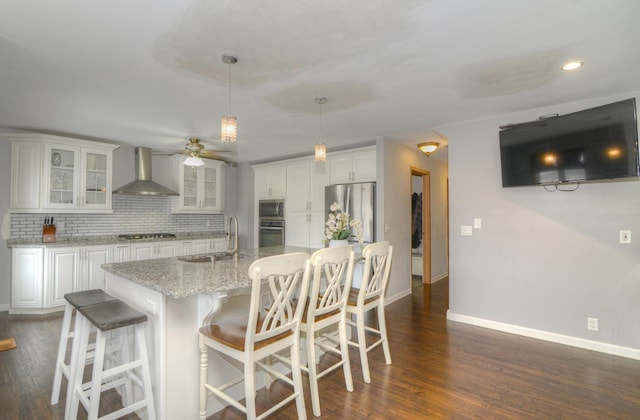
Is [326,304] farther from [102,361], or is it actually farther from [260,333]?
[102,361]

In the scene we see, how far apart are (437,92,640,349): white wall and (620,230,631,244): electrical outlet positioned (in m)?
0.03

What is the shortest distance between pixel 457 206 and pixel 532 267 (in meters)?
0.97

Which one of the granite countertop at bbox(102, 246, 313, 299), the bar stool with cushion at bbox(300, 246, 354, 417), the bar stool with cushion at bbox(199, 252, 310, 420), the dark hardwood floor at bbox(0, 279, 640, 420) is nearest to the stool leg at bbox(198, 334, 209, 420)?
the bar stool with cushion at bbox(199, 252, 310, 420)

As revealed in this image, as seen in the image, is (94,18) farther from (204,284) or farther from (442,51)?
(442,51)

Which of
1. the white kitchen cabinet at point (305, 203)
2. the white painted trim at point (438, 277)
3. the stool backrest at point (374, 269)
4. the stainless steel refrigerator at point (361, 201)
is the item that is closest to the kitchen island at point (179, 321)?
the stool backrest at point (374, 269)

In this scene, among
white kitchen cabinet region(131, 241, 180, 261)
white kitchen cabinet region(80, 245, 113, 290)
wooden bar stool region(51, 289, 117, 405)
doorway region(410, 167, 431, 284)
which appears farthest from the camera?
doorway region(410, 167, 431, 284)

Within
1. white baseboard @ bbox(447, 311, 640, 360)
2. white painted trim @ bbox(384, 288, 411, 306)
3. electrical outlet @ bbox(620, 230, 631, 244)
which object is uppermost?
electrical outlet @ bbox(620, 230, 631, 244)

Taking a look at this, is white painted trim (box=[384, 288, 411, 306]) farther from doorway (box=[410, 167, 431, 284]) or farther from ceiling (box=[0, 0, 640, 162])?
ceiling (box=[0, 0, 640, 162])

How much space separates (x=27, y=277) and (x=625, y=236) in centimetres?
644

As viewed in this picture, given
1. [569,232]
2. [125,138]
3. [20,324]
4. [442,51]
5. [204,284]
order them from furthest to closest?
[125,138] < [20,324] < [569,232] < [442,51] < [204,284]

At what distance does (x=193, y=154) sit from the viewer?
3.69m

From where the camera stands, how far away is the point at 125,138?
4.35 meters

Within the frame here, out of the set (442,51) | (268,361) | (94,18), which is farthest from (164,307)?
(442,51)

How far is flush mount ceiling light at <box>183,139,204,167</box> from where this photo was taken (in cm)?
355
